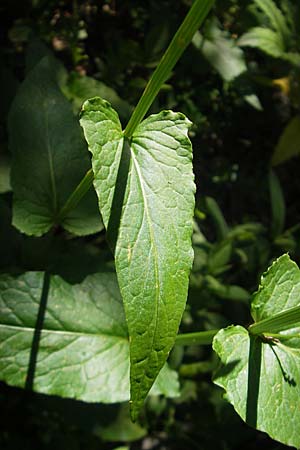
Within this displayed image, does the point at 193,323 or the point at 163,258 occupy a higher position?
the point at 163,258

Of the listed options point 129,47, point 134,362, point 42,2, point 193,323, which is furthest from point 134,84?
point 134,362

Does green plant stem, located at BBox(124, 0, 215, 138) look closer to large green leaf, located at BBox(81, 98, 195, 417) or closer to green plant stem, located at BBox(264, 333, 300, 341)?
large green leaf, located at BBox(81, 98, 195, 417)

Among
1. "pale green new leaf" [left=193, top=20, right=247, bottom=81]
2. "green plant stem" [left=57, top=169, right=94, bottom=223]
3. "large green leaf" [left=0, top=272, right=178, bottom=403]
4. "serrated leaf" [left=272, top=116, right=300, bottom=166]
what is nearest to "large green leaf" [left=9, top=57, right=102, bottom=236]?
"green plant stem" [left=57, top=169, right=94, bottom=223]

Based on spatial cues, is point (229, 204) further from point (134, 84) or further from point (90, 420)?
point (90, 420)

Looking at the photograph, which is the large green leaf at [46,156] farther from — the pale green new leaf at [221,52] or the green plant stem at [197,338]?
the pale green new leaf at [221,52]

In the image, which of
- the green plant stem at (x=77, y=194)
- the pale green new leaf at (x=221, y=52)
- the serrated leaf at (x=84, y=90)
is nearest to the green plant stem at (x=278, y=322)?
the green plant stem at (x=77, y=194)

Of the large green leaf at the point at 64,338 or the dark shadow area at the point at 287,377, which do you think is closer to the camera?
the dark shadow area at the point at 287,377
